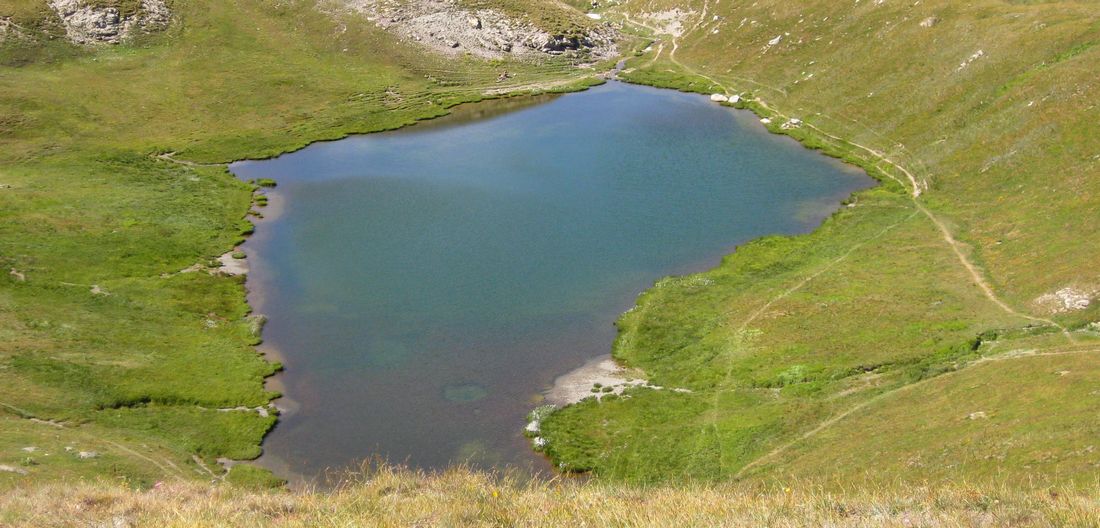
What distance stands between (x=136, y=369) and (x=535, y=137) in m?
58.0

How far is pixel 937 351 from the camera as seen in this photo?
1873 inches

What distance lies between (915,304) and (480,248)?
1332 inches

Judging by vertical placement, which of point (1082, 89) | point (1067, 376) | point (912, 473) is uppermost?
point (1082, 89)

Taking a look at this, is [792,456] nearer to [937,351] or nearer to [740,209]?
[937,351]

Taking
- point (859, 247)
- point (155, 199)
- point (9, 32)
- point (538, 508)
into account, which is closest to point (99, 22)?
point (9, 32)

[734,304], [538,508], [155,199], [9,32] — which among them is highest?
[538,508]

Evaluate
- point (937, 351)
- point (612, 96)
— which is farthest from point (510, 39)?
point (937, 351)

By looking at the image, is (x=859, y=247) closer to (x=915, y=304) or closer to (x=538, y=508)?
(x=915, y=304)

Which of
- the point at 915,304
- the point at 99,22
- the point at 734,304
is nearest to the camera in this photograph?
the point at 915,304

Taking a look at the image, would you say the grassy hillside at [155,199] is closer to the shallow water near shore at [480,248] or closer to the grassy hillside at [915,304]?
the shallow water near shore at [480,248]

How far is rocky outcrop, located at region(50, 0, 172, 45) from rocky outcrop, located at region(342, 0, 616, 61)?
102ft

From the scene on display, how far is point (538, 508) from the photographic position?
2031cm

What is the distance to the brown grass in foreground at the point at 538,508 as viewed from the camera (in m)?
18.1

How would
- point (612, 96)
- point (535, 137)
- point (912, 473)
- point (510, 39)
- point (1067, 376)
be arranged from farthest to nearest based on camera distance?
point (510, 39), point (612, 96), point (535, 137), point (1067, 376), point (912, 473)
